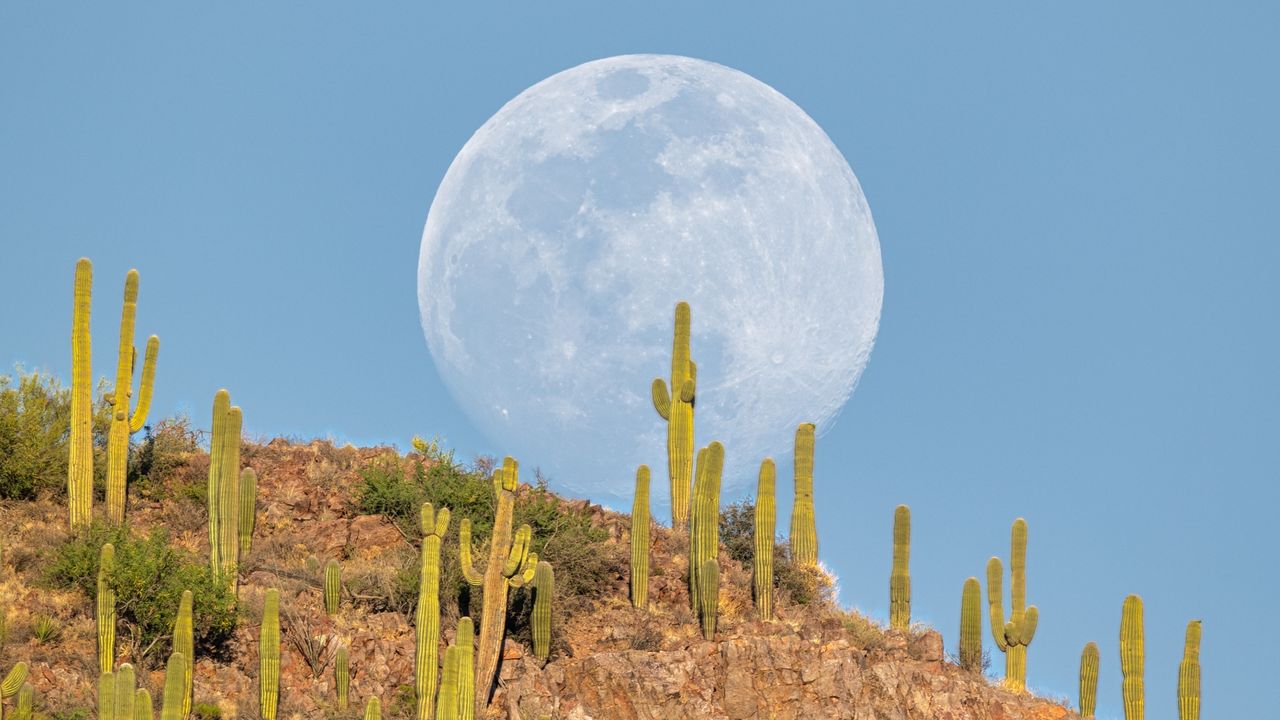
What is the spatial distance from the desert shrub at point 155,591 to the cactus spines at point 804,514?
1114 cm

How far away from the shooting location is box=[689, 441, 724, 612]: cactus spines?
32750 millimetres

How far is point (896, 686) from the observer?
31.7 meters

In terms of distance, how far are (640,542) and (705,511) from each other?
5.30 ft

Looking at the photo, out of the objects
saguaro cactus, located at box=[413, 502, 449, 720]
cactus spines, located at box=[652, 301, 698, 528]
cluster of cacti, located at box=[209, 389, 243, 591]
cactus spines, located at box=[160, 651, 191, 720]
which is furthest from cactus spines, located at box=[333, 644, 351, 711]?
cactus spines, located at box=[652, 301, 698, 528]

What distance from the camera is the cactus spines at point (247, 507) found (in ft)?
105

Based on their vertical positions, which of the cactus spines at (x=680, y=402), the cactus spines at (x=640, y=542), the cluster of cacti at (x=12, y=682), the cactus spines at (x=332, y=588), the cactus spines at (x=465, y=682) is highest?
the cactus spines at (x=680, y=402)

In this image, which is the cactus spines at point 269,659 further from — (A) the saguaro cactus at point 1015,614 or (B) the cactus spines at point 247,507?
(A) the saguaro cactus at point 1015,614

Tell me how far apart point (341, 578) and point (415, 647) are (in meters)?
2.52

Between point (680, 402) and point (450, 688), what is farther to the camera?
A: point (680, 402)

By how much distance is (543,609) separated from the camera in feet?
102

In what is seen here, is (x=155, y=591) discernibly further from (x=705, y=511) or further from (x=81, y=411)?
(x=705, y=511)

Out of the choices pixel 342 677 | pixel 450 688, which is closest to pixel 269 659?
pixel 342 677

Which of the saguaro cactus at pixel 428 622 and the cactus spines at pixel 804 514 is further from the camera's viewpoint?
the cactus spines at pixel 804 514

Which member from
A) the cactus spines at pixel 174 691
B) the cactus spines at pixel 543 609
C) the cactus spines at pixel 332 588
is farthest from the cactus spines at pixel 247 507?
the cactus spines at pixel 174 691
